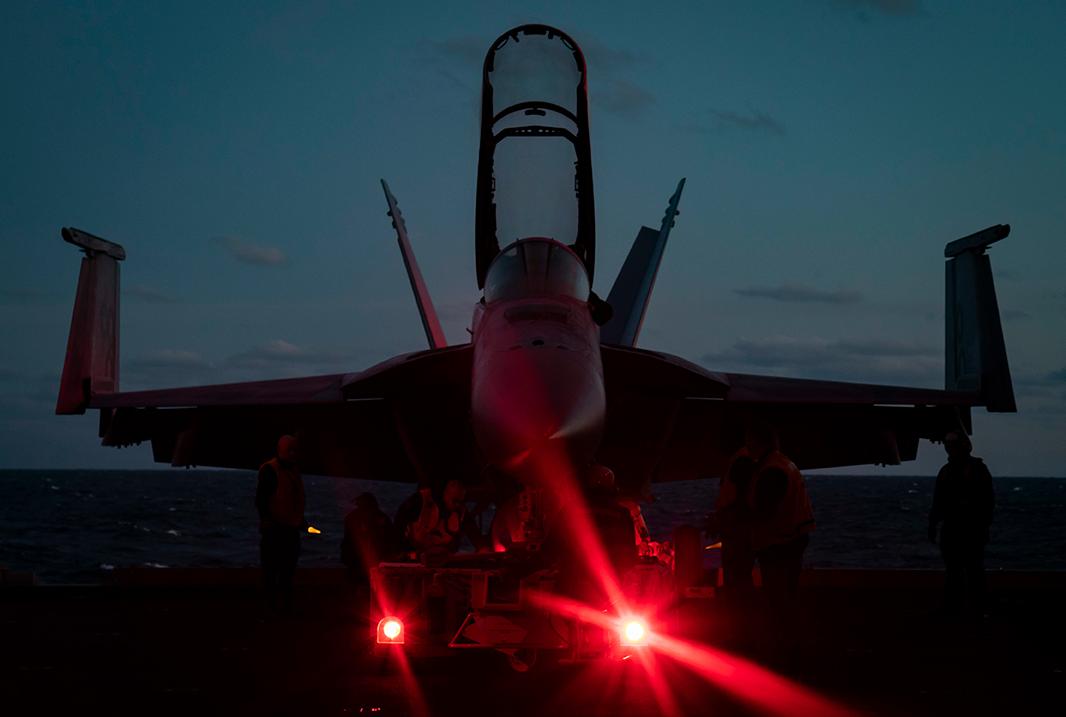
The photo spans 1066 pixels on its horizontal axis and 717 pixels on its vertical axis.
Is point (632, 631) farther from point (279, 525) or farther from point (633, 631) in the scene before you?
point (279, 525)

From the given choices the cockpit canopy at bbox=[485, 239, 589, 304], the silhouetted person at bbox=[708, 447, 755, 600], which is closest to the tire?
the silhouetted person at bbox=[708, 447, 755, 600]

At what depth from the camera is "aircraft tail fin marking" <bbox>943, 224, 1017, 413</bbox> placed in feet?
41.3

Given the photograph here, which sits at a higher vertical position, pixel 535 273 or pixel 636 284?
pixel 636 284

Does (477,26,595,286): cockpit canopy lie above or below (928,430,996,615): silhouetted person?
above

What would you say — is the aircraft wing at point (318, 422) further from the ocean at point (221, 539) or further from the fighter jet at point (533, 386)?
the ocean at point (221, 539)

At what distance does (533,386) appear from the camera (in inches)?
296

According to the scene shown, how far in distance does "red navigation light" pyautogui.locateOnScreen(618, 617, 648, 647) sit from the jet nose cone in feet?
4.07

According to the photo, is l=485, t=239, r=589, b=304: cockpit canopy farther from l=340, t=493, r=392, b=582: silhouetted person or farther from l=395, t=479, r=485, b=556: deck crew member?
l=340, t=493, r=392, b=582: silhouetted person

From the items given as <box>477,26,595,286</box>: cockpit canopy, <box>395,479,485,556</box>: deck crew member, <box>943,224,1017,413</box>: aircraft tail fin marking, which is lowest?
<box>395,479,485,556</box>: deck crew member

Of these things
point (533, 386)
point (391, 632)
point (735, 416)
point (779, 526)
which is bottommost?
point (391, 632)

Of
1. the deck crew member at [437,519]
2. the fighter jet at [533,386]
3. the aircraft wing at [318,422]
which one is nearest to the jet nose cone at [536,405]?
the fighter jet at [533,386]

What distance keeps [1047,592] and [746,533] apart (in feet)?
17.9

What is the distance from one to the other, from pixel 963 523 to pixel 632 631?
5.03 metres

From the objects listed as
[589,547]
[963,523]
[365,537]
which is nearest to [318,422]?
[365,537]
